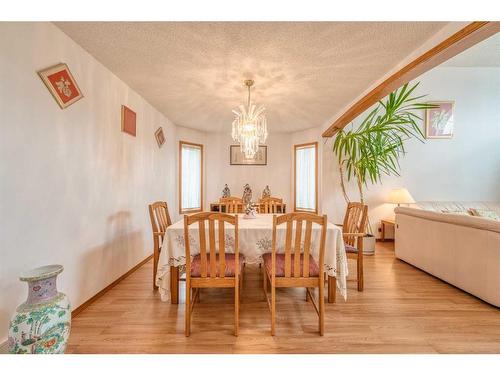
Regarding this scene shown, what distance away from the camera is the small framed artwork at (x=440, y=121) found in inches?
177

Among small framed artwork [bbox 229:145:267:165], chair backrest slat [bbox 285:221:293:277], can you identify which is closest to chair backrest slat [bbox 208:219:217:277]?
chair backrest slat [bbox 285:221:293:277]

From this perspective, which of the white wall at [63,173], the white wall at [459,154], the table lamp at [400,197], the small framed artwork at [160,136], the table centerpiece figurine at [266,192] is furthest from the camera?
the table centerpiece figurine at [266,192]

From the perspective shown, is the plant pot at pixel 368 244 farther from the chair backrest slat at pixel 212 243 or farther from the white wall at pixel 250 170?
the chair backrest slat at pixel 212 243

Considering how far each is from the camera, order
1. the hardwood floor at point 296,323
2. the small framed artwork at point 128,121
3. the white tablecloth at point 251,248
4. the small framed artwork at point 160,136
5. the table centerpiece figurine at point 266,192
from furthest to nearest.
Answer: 1. the table centerpiece figurine at point 266,192
2. the small framed artwork at point 160,136
3. the small framed artwork at point 128,121
4. the white tablecloth at point 251,248
5. the hardwood floor at point 296,323

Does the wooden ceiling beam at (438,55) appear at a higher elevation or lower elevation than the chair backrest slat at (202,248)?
higher

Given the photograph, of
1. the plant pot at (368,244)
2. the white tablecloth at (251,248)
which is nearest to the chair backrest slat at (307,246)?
the white tablecloth at (251,248)

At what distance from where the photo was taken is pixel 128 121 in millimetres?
2740

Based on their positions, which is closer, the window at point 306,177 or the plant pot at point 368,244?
the plant pot at point 368,244

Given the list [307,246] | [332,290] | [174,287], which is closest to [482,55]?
[332,290]

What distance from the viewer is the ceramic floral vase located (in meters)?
1.16

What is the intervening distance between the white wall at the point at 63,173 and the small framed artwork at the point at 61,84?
0.15 feet

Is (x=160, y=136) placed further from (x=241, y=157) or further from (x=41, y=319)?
(x=41, y=319)
